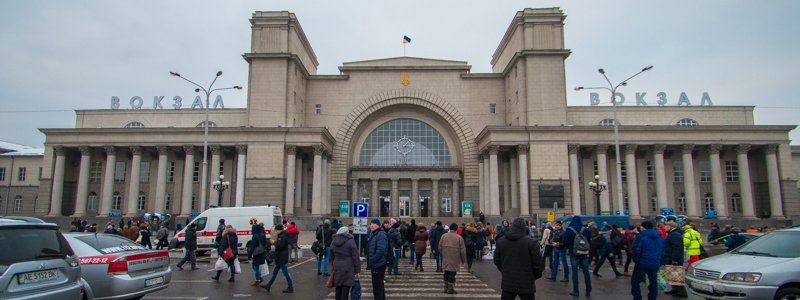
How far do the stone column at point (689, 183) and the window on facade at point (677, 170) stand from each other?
242 centimetres

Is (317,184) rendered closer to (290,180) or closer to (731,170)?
(290,180)

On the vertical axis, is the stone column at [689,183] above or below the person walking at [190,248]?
above

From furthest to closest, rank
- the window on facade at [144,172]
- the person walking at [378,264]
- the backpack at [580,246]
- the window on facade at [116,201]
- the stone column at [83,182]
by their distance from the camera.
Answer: the window on facade at [116,201] < the window on facade at [144,172] < the stone column at [83,182] < the backpack at [580,246] < the person walking at [378,264]

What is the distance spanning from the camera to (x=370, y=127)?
176 ft

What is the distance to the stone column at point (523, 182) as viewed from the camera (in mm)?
44100

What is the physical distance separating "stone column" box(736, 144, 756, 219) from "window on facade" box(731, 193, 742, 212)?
185 centimetres

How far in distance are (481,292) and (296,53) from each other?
40216mm

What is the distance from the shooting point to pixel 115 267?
992 centimetres

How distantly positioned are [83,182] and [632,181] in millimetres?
49628

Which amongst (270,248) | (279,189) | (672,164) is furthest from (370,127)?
(270,248)

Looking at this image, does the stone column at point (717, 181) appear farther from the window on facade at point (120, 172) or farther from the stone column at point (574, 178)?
the window on facade at point (120, 172)

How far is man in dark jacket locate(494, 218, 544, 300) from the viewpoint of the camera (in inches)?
313

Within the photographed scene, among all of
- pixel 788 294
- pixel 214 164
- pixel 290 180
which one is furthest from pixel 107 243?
pixel 214 164

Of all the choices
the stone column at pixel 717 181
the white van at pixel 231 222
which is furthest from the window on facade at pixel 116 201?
the stone column at pixel 717 181
